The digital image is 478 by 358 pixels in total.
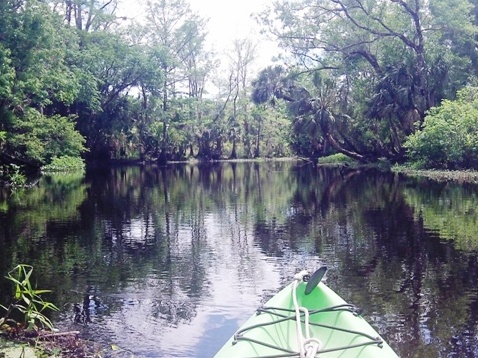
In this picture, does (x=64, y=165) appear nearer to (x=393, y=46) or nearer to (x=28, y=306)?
(x=393, y=46)

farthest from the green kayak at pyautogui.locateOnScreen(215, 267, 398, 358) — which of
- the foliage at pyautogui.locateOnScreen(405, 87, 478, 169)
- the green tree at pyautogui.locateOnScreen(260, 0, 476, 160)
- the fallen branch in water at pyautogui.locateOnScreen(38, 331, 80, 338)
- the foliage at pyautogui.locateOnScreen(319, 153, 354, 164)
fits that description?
the foliage at pyautogui.locateOnScreen(319, 153, 354, 164)

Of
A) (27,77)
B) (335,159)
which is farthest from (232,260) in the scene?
(335,159)

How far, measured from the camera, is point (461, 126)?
1116 inches

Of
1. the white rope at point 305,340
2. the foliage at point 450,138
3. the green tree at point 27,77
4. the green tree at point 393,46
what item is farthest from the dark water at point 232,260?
the green tree at point 393,46

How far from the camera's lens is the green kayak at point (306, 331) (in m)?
3.97

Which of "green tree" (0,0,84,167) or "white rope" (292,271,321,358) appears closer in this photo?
"white rope" (292,271,321,358)

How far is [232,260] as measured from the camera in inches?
403

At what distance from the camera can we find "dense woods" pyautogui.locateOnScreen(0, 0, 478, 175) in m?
28.4

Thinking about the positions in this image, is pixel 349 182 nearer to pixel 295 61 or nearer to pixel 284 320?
pixel 295 61

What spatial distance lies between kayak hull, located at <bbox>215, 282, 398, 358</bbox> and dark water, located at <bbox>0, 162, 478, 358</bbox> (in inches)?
52.9

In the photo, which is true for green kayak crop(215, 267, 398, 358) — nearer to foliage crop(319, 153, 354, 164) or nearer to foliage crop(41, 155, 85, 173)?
foliage crop(41, 155, 85, 173)

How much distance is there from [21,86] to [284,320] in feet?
78.4

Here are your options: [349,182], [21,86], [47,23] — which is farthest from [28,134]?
[349,182]

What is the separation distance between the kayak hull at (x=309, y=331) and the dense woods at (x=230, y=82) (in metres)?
A: 21.3
